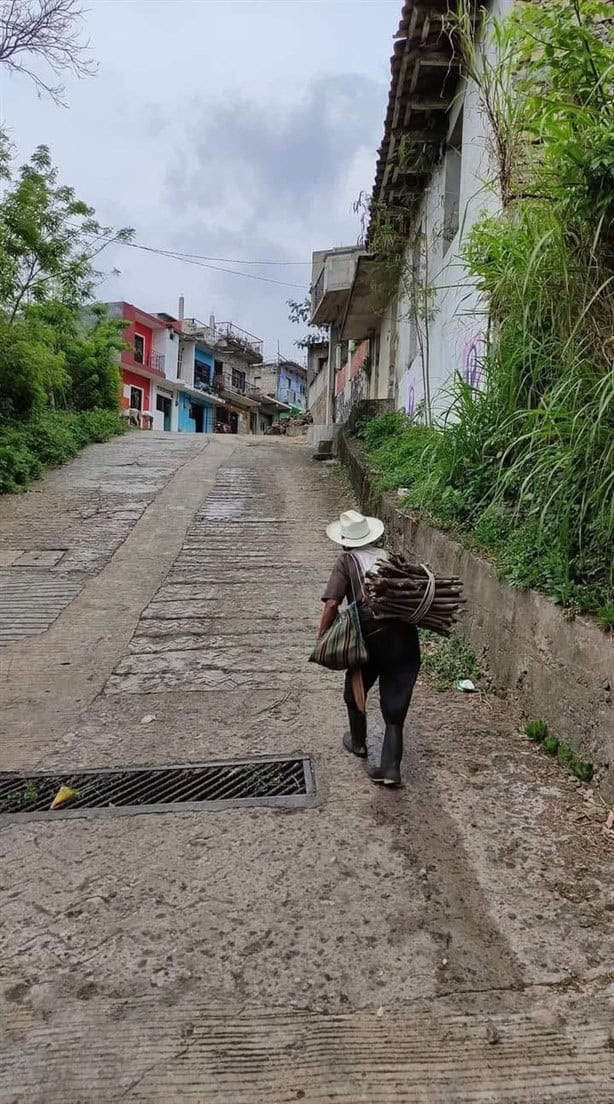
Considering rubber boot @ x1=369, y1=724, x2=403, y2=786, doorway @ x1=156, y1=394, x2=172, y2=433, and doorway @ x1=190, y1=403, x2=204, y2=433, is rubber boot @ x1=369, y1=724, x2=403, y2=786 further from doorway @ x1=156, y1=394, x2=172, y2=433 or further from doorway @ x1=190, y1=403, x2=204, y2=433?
doorway @ x1=190, y1=403, x2=204, y2=433

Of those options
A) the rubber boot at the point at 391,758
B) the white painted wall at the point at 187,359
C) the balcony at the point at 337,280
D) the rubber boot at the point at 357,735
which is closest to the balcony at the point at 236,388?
the white painted wall at the point at 187,359

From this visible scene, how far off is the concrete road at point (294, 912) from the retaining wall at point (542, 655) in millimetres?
230

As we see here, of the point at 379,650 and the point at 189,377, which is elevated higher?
the point at 189,377

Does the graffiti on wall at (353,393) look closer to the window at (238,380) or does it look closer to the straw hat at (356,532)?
the straw hat at (356,532)

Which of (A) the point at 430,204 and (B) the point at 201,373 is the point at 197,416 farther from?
(A) the point at 430,204

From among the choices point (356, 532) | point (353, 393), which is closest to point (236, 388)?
point (353, 393)

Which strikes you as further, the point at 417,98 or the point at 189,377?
the point at 189,377

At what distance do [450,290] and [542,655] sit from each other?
6.44 meters

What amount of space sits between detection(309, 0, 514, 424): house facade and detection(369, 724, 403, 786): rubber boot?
11.4 feet

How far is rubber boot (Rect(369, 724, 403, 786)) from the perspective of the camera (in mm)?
3314

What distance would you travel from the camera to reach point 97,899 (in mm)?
2523

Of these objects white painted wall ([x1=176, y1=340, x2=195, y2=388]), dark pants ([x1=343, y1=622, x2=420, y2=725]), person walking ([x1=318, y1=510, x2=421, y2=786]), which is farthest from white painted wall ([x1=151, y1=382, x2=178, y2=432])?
dark pants ([x1=343, y1=622, x2=420, y2=725])

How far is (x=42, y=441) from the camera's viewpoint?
523 inches

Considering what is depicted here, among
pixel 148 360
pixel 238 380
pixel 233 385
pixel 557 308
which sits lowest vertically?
pixel 557 308
